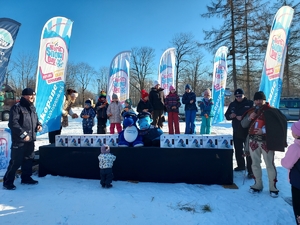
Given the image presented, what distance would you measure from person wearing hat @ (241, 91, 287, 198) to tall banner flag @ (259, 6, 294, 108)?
6.63 feet

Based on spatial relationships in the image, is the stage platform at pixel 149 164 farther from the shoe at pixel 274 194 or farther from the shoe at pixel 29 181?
the shoe at pixel 274 194

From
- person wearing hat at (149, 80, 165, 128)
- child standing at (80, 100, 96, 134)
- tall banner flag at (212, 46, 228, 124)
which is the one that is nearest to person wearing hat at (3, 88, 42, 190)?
child standing at (80, 100, 96, 134)

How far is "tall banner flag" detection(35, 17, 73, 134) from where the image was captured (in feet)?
16.1

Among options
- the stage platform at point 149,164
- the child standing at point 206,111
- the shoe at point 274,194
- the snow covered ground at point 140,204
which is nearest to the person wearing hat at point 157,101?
the child standing at point 206,111

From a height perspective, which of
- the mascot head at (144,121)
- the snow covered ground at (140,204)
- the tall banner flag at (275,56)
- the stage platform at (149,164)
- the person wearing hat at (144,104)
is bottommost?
the snow covered ground at (140,204)

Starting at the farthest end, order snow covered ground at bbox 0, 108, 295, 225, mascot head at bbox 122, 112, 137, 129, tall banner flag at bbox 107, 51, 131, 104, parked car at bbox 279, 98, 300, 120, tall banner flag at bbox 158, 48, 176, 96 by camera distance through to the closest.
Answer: parked car at bbox 279, 98, 300, 120 → tall banner flag at bbox 158, 48, 176, 96 → tall banner flag at bbox 107, 51, 131, 104 → mascot head at bbox 122, 112, 137, 129 → snow covered ground at bbox 0, 108, 295, 225

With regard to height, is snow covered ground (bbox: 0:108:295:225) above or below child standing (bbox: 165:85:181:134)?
below

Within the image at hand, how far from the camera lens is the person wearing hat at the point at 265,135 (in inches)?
122

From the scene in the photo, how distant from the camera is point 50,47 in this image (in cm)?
504

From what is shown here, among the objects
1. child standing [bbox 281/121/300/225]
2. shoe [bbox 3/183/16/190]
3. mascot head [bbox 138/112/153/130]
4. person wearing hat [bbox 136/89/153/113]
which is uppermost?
person wearing hat [bbox 136/89/153/113]

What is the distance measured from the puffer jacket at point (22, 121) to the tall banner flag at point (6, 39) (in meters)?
0.81

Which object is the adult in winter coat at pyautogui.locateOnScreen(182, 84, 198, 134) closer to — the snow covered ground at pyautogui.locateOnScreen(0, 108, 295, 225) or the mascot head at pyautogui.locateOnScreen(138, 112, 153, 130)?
the mascot head at pyautogui.locateOnScreen(138, 112, 153, 130)

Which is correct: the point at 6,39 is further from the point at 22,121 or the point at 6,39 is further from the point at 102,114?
the point at 102,114

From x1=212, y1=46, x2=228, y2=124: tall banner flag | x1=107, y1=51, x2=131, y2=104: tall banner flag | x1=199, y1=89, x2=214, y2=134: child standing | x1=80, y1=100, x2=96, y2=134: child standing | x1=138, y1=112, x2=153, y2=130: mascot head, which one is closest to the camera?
x1=138, y1=112, x2=153, y2=130: mascot head
